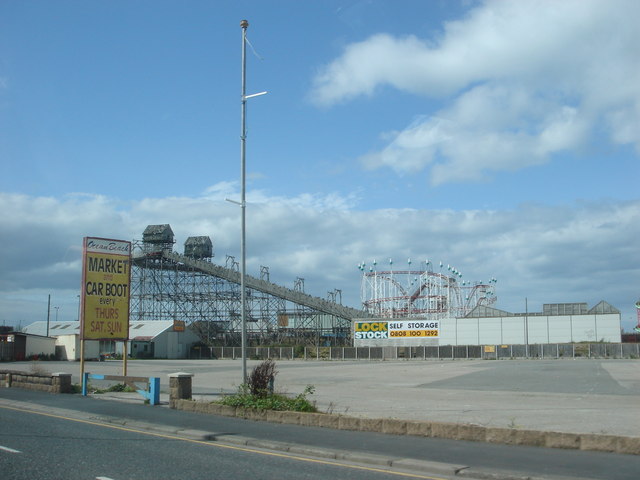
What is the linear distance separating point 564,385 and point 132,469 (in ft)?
69.5

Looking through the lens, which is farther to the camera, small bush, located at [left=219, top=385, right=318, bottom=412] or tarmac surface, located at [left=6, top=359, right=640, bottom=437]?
small bush, located at [left=219, top=385, right=318, bottom=412]

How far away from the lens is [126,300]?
81.0ft

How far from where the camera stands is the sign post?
23.4 metres

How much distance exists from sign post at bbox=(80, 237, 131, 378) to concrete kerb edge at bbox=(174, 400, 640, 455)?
29.9ft

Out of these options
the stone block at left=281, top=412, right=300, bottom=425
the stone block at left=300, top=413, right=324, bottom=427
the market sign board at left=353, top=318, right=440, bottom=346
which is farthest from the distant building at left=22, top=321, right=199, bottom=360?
the stone block at left=300, top=413, right=324, bottom=427

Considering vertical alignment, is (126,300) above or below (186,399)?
above

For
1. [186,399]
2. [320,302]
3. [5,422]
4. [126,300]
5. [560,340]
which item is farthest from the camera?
[320,302]

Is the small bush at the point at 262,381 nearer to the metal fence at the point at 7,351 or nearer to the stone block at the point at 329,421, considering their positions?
the stone block at the point at 329,421

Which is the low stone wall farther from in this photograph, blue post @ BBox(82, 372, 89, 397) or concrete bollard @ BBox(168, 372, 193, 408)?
concrete bollard @ BBox(168, 372, 193, 408)

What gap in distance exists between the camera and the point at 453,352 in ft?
210

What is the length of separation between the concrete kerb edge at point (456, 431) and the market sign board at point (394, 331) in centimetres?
5572

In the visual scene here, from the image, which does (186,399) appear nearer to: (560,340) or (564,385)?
(564,385)

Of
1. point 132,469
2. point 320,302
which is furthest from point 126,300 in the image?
point 320,302

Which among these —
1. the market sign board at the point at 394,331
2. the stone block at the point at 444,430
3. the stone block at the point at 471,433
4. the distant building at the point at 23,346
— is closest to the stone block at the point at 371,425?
the stone block at the point at 444,430
